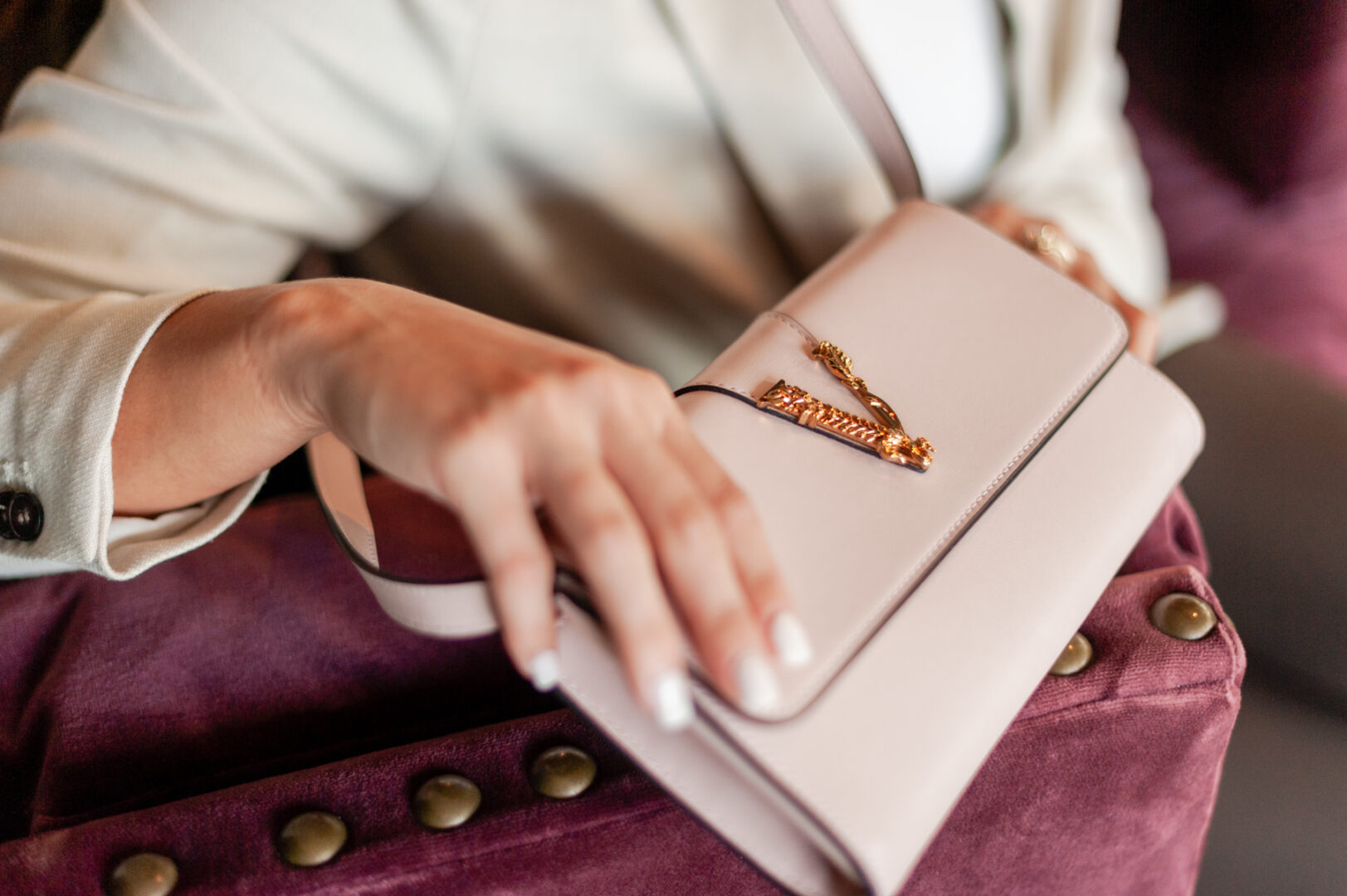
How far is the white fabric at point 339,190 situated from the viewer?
0.36 meters

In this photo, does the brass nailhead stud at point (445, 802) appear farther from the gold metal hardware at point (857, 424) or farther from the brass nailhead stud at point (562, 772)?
the gold metal hardware at point (857, 424)

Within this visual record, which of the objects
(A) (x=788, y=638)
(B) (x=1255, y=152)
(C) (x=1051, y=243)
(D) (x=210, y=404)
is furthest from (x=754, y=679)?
(B) (x=1255, y=152)

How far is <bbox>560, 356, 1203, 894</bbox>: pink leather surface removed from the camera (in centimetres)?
28

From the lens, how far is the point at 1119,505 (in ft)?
1.32

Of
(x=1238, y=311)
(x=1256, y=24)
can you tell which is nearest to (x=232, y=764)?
(x=1238, y=311)

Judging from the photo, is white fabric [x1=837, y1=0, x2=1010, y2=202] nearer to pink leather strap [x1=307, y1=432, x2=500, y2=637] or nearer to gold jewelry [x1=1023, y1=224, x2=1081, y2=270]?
gold jewelry [x1=1023, y1=224, x2=1081, y2=270]

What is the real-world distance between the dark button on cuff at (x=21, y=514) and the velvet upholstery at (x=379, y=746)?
0.12 feet

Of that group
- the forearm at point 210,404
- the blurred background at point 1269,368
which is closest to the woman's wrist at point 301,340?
the forearm at point 210,404

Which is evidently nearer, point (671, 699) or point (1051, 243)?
point (671, 699)

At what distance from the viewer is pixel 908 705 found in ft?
1.00

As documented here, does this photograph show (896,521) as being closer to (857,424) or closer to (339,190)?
(857,424)

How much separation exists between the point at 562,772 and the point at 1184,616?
294mm

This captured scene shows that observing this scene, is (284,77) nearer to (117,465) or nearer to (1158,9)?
(117,465)

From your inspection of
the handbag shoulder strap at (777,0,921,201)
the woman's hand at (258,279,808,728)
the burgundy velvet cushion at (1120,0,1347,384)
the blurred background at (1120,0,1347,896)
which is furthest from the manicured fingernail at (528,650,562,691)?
the burgundy velvet cushion at (1120,0,1347,384)
